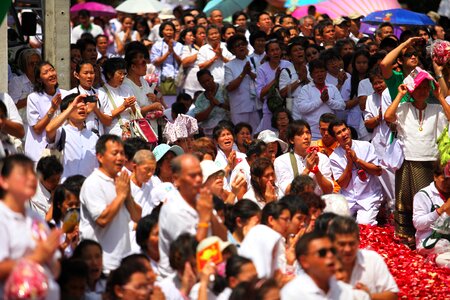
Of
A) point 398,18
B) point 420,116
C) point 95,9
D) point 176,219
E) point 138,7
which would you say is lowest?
point 95,9

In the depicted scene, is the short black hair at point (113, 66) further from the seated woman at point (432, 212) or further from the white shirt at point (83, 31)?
the white shirt at point (83, 31)

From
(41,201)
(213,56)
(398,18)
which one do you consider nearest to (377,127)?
(213,56)

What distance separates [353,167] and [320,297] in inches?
237

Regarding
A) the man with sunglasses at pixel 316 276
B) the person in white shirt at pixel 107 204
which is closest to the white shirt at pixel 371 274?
the man with sunglasses at pixel 316 276

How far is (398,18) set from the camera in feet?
65.3

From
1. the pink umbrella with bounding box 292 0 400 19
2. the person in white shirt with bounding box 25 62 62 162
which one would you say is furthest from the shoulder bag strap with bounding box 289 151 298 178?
the pink umbrella with bounding box 292 0 400 19

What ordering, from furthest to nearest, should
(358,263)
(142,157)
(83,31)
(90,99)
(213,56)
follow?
(83,31) → (213,56) → (90,99) → (142,157) → (358,263)

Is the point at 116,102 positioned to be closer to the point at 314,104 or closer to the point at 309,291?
the point at 314,104

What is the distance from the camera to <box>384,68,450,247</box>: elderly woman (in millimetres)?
12562

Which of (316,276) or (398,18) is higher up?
(316,276)

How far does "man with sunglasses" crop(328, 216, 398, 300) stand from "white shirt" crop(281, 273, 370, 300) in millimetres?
548

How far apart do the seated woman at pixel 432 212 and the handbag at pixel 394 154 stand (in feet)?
2.15

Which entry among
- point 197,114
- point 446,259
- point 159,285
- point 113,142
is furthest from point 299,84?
point 159,285

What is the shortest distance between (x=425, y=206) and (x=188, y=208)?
14.0ft
